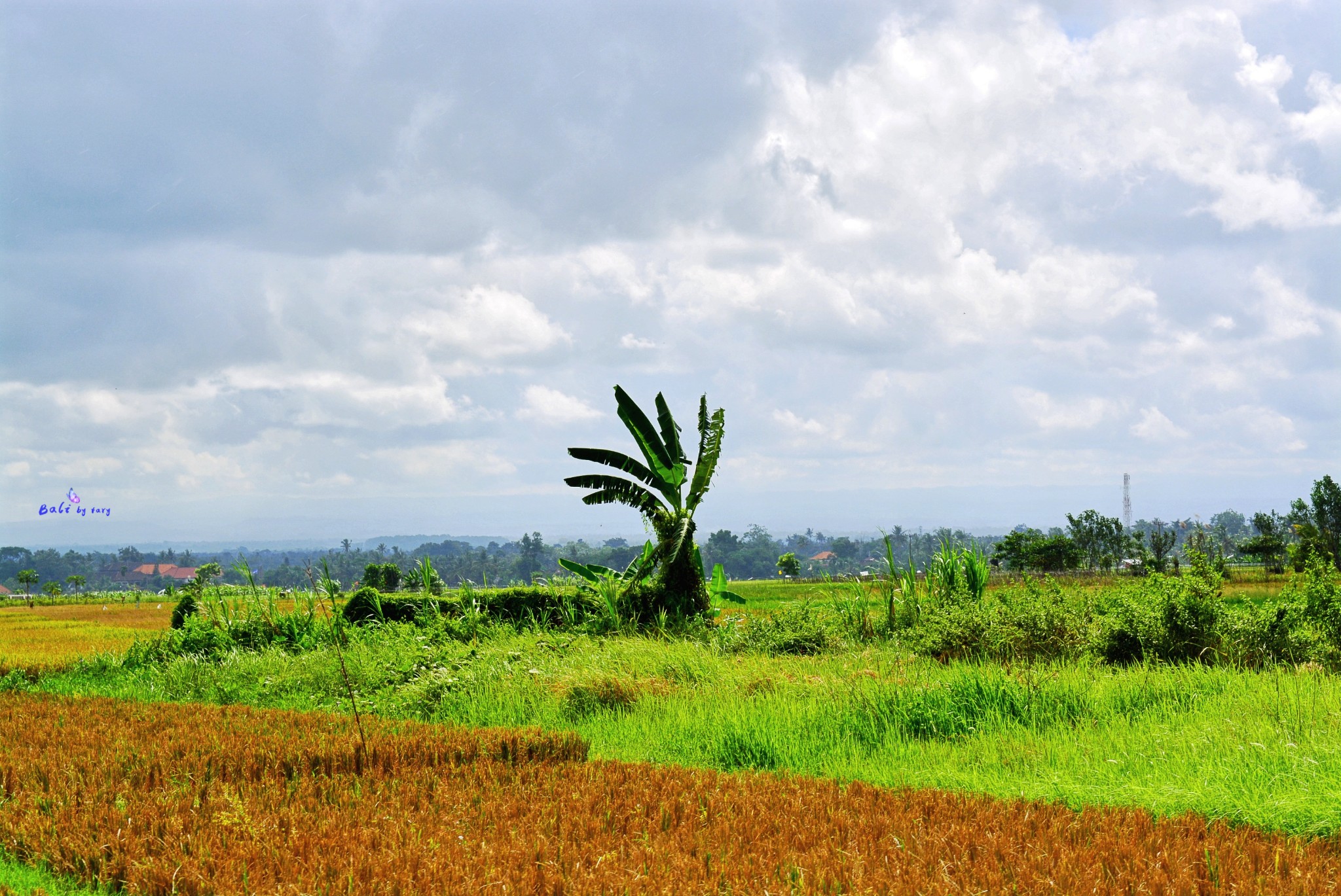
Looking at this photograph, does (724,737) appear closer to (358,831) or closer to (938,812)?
(938,812)

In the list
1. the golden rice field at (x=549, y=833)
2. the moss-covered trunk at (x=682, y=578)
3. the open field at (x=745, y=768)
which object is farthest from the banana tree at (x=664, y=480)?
the golden rice field at (x=549, y=833)

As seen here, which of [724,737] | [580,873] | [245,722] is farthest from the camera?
[245,722]

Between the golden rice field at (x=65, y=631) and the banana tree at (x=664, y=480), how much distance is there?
10.2 meters

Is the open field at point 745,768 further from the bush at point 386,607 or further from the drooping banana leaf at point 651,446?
the drooping banana leaf at point 651,446

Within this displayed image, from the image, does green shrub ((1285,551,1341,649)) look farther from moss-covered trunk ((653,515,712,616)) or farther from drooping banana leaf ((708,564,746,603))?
drooping banana leaf ((708,564,746,603))

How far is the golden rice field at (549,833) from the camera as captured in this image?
4.15 metres

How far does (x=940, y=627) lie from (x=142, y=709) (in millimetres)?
10103

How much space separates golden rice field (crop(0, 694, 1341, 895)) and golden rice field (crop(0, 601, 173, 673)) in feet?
38.0

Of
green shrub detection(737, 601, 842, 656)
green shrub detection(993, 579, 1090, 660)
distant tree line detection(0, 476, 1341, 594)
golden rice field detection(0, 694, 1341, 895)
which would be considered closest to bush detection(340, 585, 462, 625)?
distant tree line detection(0, 476, 1341, 594)

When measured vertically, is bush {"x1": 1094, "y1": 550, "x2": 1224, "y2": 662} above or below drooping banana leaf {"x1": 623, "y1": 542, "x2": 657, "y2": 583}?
below

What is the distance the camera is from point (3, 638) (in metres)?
20.2

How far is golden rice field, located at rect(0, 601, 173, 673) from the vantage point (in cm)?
1628

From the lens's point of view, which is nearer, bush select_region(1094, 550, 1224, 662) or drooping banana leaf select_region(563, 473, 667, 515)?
bush select_region(1094, 550, 1224, 662)

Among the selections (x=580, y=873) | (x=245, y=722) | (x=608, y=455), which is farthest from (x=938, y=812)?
(x=608, y=455)
